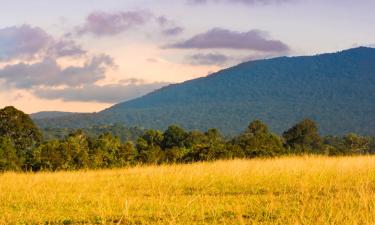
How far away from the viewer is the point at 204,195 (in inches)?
590

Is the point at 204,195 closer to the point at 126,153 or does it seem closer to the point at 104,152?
the point at 126,153

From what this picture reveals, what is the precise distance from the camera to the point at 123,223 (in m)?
10.5

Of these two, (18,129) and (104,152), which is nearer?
(104,152)

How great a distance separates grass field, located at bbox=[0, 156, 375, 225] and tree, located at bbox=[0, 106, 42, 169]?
16.4 m

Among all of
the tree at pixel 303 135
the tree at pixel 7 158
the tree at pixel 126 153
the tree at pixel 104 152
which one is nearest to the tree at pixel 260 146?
the tree at pixel 126 153

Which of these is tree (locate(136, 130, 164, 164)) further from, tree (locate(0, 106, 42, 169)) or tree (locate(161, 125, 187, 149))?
tree (locate(0, 106, 42, 169))

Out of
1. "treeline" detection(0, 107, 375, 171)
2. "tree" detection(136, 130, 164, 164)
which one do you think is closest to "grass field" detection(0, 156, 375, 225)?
"treeline" detection(0, 107, 375, 171)

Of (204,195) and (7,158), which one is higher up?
(7,158)

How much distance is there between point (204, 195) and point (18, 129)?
994 inches

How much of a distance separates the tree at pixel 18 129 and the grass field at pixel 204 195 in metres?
16.4

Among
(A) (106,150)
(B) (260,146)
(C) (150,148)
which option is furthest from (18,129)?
(B) (260,146)

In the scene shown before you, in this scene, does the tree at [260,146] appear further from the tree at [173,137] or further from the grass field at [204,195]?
the grass field at [204,195]

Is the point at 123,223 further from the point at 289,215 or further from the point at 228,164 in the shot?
the point at 228,164

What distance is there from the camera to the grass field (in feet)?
35.0
